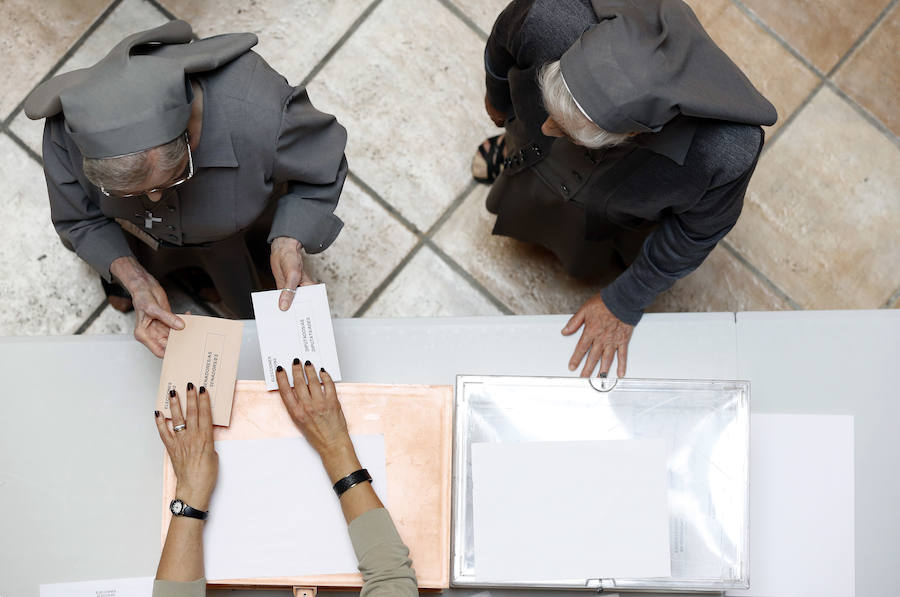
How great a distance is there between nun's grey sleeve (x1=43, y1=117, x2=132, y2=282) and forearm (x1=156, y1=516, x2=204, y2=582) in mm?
596

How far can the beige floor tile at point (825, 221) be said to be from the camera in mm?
2367

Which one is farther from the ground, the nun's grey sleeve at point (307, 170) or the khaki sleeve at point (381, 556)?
the nun's grey sleeve at point (307, 170)

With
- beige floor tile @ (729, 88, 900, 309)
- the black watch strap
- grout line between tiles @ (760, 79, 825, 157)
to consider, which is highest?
grout line between tiles @ (760, 79, 825, 157)

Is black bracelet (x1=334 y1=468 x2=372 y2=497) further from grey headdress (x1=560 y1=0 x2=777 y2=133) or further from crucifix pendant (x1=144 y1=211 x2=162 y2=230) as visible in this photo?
grey headdress (x1=560 y1=0 x2=777 y2=133)

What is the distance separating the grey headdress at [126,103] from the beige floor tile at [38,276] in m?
1.20

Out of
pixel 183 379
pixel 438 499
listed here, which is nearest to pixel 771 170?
pixel 438 499

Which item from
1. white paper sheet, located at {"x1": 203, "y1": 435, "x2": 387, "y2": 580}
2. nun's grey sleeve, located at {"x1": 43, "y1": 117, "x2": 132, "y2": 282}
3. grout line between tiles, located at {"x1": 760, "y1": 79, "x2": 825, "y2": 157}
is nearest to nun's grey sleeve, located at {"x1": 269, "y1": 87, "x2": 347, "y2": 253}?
nun's grey sleeve, located at {"x1": 43, "y1": 117, "x2": 132, "y2": 282}

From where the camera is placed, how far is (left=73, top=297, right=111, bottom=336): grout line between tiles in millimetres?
2285

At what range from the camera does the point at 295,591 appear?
4.44 ft

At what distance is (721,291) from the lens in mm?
2361

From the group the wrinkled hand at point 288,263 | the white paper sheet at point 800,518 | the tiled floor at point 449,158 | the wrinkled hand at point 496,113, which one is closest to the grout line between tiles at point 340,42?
the tiled floor at point 449,158

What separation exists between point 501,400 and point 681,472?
1.24 feet

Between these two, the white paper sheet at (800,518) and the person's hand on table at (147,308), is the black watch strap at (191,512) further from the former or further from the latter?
the white paper sheet at (800,518)

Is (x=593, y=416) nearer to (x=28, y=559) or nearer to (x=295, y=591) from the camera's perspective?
(x=295, y=591)
